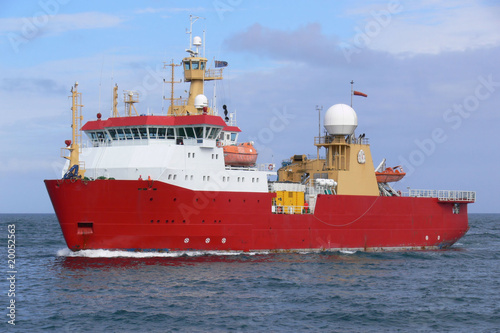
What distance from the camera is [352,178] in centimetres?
3766

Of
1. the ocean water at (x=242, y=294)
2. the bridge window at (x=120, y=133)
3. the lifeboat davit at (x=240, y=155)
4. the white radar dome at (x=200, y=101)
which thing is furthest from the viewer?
the white radar dome at (x=200, y=101)

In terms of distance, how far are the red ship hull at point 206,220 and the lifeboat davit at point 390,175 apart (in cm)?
212

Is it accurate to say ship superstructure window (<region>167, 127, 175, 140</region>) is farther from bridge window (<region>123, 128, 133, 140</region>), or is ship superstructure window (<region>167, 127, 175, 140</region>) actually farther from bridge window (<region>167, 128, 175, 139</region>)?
bridge window (<region>123, 128, 133, 140</region>)

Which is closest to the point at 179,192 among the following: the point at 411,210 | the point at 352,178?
the point at 352,178

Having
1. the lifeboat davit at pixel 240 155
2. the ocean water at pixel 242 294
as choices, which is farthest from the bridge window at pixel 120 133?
the ocean water at pixel 242 294

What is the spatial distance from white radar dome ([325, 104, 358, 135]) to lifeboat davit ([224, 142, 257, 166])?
702 centimetres

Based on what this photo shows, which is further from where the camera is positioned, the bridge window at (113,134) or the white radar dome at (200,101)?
the white radar dome at (200,101)

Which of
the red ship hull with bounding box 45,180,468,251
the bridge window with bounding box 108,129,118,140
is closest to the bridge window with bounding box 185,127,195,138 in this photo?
the red ship hull with bounding box 45,180,468,251

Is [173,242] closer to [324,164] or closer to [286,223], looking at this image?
[286,223]

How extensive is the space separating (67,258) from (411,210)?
2232 cm

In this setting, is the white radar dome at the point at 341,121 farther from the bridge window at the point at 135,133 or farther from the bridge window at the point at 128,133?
the bridge window at the point at 128,133

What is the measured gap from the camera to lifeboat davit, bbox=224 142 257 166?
3294 centimetres

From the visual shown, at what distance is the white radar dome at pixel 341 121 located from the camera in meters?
38.3

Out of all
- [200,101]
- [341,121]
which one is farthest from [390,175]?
[200,101]
